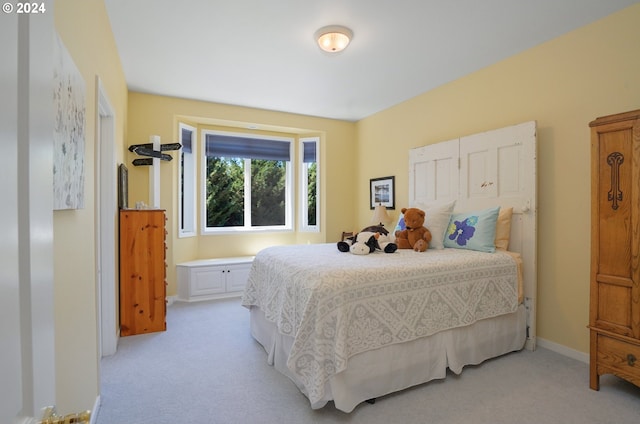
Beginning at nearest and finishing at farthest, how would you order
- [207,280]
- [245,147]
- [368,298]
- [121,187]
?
[368,298]
[121,187]
[207,280]
[245,147]

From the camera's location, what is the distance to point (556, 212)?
107 inches

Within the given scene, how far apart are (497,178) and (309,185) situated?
9.84ft

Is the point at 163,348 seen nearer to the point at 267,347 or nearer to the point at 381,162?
the point at 267,347

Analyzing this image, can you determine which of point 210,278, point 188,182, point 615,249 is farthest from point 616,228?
point 188,182

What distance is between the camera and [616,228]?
2.02m

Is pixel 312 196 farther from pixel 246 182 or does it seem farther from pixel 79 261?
pixel 79 261

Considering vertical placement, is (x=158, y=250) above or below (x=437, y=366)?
above

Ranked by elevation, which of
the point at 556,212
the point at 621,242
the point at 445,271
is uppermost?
the point at 556,212

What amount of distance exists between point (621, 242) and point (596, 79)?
1.32m

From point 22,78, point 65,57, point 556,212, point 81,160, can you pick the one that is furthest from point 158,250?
point 556,212

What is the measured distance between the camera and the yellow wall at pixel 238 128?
3.99 m

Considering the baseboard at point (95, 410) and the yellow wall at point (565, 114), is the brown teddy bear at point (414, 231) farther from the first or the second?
the baseboard at point (95, 410)

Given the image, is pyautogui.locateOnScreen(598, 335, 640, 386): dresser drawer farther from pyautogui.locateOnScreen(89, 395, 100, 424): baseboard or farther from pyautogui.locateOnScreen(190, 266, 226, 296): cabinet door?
pyautogui.locateOnScreen(190, 266, 226, 296): cabinet door

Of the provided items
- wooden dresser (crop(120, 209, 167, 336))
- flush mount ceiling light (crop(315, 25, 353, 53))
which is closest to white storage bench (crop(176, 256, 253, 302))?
wooden dresser (crop(120, 209, 167, 336))
